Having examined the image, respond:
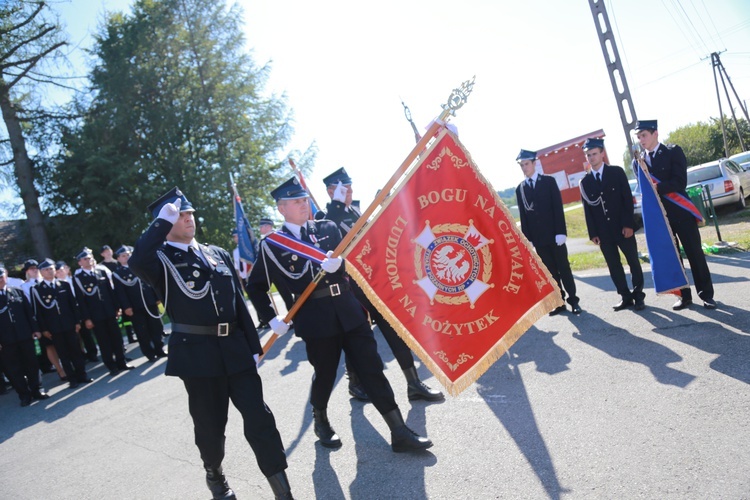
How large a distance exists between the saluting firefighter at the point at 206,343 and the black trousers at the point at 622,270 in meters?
4.68

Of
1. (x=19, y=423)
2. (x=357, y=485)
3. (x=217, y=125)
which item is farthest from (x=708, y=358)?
(x=217, y=125)

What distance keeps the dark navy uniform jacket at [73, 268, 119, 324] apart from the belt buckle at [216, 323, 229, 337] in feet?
21.8

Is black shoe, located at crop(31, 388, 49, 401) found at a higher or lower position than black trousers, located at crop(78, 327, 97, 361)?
lower

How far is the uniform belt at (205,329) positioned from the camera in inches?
135

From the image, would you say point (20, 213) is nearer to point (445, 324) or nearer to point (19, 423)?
point (19, 423)

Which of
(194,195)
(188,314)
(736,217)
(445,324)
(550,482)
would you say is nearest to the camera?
(550,482)

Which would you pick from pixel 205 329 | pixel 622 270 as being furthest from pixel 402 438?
pixel 622 270

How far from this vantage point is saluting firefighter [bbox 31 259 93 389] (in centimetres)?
871

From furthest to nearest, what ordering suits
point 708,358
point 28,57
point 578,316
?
point 28,57 → point 578,316 → point 708,358

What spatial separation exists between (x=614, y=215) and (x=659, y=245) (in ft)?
2.29

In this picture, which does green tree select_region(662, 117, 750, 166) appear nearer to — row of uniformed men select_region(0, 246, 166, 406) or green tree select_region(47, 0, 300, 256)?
green tree select_region(47, 0, 300, 256)

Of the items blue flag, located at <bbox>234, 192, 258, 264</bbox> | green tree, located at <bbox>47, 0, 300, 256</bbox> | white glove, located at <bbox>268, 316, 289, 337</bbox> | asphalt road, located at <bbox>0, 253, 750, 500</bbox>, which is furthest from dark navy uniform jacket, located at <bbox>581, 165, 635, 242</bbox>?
green tree, located at <bbox>47, 0, 300, 256</bbox>

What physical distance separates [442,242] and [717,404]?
6.75ft

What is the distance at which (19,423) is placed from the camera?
6984mm
